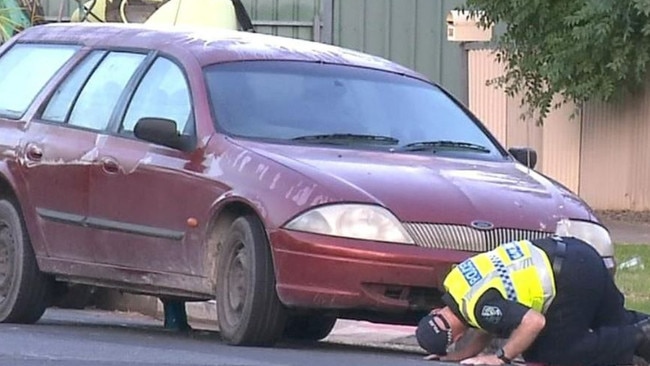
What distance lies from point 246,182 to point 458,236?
3.47ft

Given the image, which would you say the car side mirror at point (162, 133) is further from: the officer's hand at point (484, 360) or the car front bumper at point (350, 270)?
the officer's hand at point (484, 360)

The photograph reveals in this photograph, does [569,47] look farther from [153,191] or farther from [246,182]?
[246,182]

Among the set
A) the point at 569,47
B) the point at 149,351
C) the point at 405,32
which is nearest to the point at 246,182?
the point at 149,351

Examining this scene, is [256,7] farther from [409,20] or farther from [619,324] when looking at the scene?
[619,324]

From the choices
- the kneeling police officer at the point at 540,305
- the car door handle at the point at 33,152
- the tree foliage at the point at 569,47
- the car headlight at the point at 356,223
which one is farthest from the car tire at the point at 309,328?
the tree foliage at the point at 569,47

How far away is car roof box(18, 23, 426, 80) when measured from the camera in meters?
9.23

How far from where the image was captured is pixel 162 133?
8688 mm

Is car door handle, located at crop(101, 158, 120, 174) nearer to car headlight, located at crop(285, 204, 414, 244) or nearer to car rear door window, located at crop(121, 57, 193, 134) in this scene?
car rear door window, located at crop(121, 57, 193, 134)

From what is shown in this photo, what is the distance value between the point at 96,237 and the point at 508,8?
33.5 feet

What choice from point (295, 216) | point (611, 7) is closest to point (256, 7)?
point (611, 7)

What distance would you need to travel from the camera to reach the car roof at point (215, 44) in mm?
9234

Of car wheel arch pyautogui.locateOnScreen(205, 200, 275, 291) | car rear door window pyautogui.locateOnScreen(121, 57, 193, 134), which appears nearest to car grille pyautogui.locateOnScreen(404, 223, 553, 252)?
car wheel arch pyautogui.locateOnScreen(205, 200, 275, 291)

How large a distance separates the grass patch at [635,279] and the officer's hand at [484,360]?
3.16m

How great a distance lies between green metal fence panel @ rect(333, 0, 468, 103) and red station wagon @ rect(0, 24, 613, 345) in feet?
42.3
